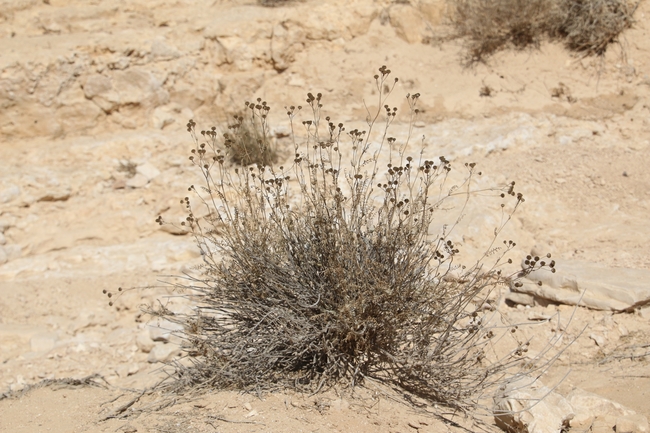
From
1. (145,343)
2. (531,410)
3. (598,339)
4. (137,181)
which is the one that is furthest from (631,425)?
(137,181)

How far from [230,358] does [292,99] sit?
17.0 ft

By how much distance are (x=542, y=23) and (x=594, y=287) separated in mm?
4764

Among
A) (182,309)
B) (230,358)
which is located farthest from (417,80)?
(230,358)

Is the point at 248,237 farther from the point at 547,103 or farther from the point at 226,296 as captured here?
the point at 547,103

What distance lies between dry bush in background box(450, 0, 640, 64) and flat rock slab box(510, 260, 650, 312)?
13.7 ft

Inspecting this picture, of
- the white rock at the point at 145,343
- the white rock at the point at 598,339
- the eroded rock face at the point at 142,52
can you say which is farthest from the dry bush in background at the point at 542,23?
the white rock at the point at 145,343

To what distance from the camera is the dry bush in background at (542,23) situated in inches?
295

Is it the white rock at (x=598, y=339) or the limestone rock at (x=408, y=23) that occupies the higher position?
the limestone rock at (x=408, y=23)

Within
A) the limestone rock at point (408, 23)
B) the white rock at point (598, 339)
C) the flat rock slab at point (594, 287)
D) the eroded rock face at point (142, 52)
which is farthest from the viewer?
the limestone rock at point (408, 23)

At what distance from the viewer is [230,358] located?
307 cm

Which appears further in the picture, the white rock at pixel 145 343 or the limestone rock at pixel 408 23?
the limestone rock at pixel 408 23

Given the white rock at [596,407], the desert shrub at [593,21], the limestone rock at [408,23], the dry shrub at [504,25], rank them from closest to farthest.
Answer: the white rock at [596,407]
the desert shrub at [593,21]
the dry shrub at [504,25]
the limestone rock at [408,23]

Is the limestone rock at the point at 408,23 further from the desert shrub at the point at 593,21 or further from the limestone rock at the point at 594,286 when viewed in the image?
the limestone rock at the point at 594,286

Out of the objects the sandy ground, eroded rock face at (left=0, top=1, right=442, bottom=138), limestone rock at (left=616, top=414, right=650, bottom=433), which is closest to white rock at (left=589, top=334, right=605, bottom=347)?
the sandy ground
